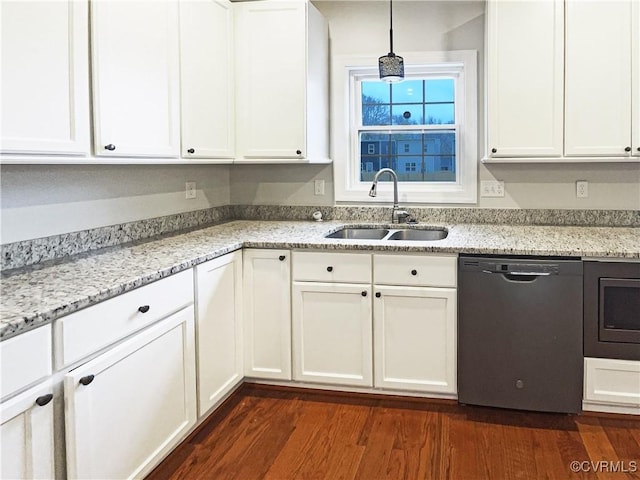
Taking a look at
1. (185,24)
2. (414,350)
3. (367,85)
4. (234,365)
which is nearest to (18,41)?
(185,24)

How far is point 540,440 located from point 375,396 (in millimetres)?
828

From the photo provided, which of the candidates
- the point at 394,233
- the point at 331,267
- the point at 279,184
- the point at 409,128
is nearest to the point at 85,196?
the point at 331,267

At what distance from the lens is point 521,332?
2.75 meters

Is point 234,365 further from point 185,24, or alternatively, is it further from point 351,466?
point 185,24

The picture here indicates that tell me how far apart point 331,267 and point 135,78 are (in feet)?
4.14

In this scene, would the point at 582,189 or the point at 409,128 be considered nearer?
the point at 582,189

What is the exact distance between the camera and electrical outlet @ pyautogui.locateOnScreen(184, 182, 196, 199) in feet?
11.4

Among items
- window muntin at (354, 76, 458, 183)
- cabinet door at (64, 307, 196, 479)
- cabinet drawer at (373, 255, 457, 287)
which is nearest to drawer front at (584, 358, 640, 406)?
cabinet drawer at (373, 255, 457, 287)

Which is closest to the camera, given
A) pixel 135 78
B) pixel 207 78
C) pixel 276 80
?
pixel 135 78

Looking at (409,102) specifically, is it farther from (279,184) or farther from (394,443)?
(394,443)

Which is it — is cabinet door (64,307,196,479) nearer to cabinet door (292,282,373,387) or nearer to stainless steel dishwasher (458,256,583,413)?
cabinet door (292,282,373,387)

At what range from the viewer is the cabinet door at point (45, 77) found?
1.78m

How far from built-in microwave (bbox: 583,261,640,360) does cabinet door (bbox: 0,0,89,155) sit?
2213mm

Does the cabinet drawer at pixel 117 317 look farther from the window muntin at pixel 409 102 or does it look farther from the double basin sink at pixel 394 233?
the window muntin at pixel 409 102
